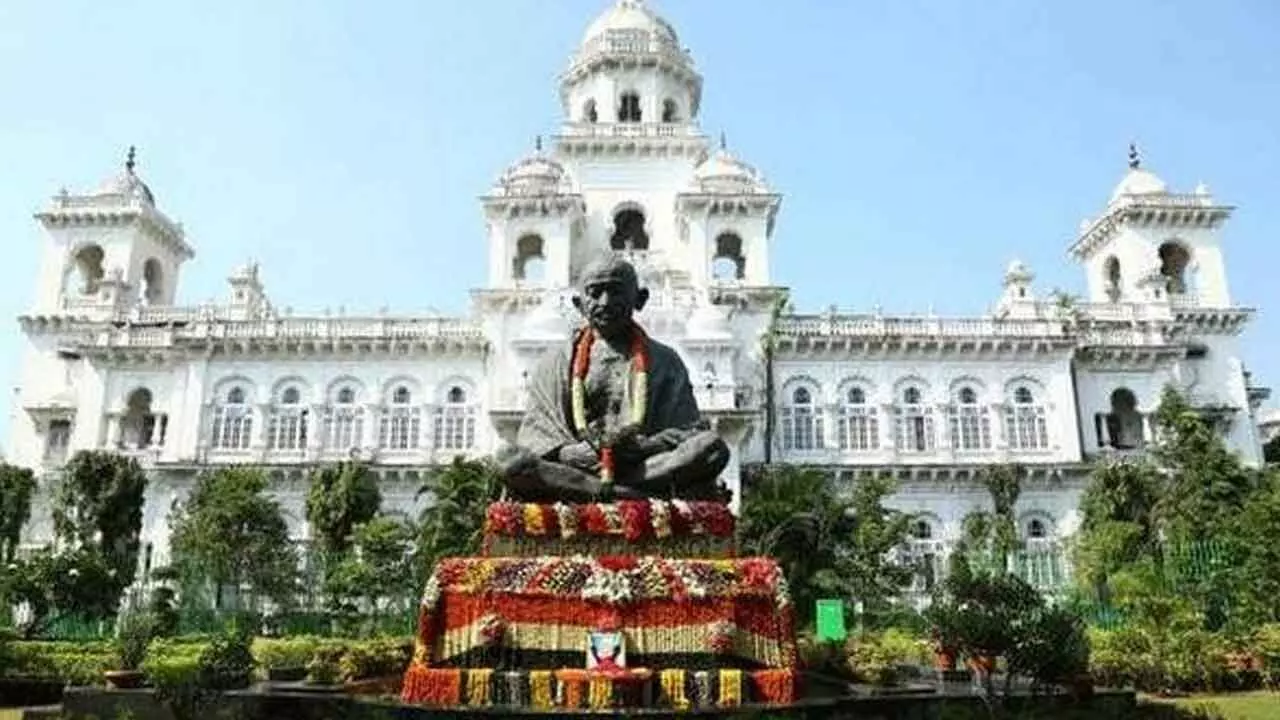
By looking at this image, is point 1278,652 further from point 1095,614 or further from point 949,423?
point 949,423

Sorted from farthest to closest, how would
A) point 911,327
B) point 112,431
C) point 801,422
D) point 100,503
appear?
point 112,431 → point 911,327 → point 801,422 → point 100,503

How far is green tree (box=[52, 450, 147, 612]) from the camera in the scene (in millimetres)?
35969

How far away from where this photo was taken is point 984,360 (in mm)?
45312

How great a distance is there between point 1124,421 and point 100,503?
4231cm

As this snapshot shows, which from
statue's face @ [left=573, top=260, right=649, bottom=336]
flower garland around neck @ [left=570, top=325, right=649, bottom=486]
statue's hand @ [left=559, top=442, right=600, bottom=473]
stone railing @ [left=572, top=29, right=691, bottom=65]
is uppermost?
stone railing @ [left=572, top=29, right=691, bottom=65]

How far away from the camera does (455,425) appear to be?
4475 centimetres

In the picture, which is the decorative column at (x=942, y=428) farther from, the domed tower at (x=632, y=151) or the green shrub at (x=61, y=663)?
the green shrub at (x=61, y=663)

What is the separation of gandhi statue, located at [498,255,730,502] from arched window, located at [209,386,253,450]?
120ft

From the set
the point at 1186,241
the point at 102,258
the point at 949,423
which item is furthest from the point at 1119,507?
the point at 102,258

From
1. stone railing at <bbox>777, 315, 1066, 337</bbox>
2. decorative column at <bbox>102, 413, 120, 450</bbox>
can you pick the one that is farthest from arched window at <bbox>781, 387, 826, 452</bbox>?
decorative column at <bbox>102, 413, 120, 450</bbox>

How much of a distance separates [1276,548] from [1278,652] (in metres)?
6.75

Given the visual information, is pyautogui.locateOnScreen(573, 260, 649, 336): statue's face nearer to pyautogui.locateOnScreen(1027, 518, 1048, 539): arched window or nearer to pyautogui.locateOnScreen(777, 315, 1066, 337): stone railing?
pyautogui.locateOnScreen(777, 315, 1066, 337): stone railing

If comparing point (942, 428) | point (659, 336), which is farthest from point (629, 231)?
point (942, 428)

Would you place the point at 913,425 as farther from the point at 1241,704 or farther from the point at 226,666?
the point at 226,666
